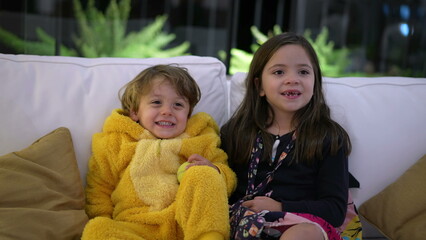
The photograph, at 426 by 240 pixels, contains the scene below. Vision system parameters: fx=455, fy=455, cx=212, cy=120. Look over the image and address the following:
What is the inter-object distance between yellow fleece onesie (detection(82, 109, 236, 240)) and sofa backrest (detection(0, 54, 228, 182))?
0.26 feet

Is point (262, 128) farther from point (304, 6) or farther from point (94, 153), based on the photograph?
point (304, 6)

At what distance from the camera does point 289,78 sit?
1530 millimetres

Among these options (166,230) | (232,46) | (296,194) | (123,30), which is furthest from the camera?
(232,46)

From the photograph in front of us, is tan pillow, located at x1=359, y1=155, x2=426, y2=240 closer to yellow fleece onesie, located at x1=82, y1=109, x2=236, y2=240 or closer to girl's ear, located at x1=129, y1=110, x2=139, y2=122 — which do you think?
yellow fleece onesie, located at x1=82, y1=109, x2=236, y2=240

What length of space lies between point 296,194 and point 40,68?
1.00 m

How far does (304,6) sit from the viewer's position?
4.47 metres

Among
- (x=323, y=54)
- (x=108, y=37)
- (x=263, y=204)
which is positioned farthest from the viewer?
(x=323, y=54)

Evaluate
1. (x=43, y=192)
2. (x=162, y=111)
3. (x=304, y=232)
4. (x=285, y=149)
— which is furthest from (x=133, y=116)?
(x=304, y=232)

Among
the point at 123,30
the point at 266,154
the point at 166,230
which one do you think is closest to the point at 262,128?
the point at 266,154

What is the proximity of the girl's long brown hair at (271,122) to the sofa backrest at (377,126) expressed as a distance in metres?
0.11

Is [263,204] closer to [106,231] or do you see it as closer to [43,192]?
[106,231]

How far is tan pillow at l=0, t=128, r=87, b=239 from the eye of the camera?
1240 millimetres

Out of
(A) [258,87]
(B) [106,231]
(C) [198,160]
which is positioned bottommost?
(B) [106,231]

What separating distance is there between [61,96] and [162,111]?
1.21 feet
